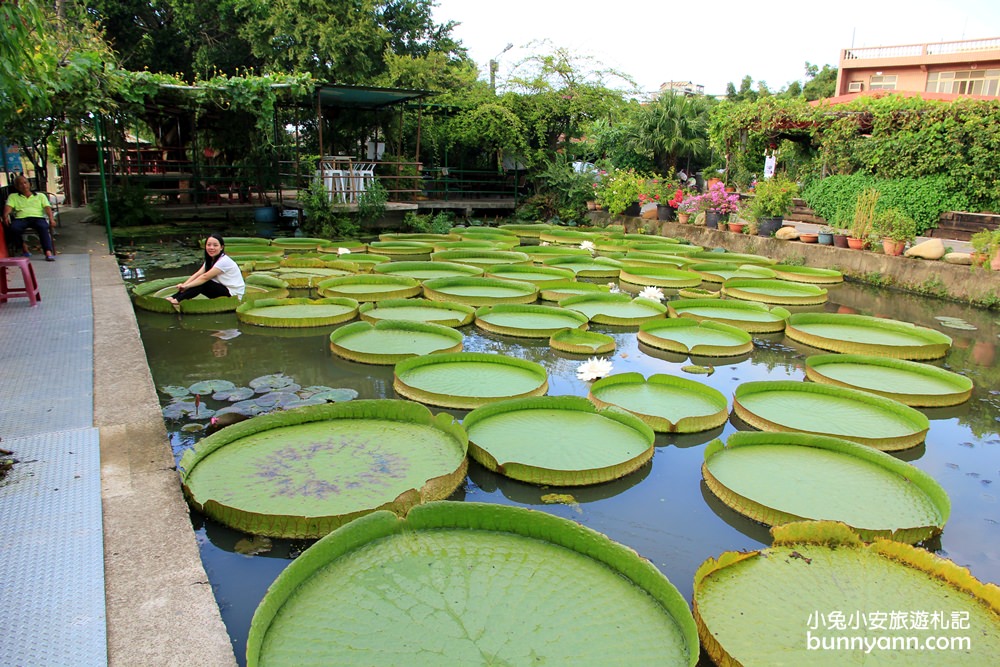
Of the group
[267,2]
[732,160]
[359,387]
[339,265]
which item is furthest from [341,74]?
[359,387]

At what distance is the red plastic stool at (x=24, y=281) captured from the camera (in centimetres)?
539

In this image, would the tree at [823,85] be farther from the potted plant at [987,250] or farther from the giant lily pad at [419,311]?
the giant lily pad at [419,311]

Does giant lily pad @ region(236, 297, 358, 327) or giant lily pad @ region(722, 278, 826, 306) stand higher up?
giant lily pad @ region(722, 278, 826, 306)

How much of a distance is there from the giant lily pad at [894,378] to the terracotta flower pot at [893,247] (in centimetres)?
495

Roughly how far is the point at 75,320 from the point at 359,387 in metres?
2.50

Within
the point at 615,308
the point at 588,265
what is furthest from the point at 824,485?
the point at 588,265

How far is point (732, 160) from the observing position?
18734 mm

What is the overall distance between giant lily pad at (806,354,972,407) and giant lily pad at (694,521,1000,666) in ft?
8.00

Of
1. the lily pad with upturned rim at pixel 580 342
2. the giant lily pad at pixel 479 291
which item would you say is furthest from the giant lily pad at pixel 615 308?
the lily pad with upturned rim at pixel 580 342

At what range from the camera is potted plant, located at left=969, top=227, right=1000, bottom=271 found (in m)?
8.04

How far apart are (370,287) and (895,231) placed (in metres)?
7.45

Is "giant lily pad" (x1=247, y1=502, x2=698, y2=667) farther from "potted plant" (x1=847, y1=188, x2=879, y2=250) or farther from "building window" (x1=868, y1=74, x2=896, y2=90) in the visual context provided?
"building window" (x1=868, y1=74, x2=896, y2=90)

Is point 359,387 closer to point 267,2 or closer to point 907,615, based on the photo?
point 907,615

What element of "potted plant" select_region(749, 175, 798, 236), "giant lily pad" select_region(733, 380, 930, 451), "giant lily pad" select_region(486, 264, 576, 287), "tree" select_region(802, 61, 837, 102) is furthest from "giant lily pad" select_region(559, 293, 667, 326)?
"tree" select_region(802, 61, 837, 102)
